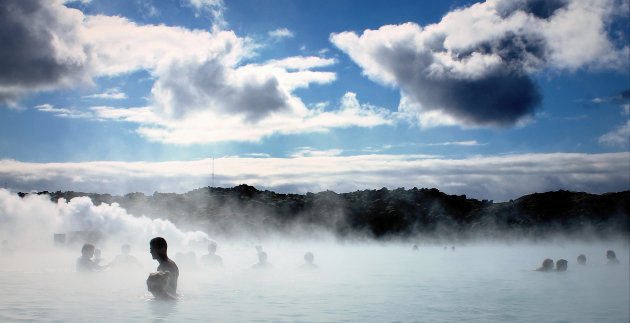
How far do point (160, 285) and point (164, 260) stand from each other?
613 mm

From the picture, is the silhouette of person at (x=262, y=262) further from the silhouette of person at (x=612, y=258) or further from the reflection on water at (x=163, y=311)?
the silhouette of person at (x=612, y=258)

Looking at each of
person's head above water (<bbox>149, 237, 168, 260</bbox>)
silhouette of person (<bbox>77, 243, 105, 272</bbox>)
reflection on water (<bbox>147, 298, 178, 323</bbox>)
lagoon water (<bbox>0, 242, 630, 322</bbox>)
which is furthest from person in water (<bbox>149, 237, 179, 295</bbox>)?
silhouette of person (<bbox>77, 243, 105, 272</bbox>)

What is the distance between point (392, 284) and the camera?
30.0 metres

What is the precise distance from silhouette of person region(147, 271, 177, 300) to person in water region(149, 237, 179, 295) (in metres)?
0.07

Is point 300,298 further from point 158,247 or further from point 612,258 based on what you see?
point 612,258

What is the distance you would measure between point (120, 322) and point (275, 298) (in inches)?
308

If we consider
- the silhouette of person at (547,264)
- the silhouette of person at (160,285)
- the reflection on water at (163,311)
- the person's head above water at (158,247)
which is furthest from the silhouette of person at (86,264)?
the silhouette of person at (547,264)

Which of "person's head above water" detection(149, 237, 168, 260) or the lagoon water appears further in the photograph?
the lagoon water

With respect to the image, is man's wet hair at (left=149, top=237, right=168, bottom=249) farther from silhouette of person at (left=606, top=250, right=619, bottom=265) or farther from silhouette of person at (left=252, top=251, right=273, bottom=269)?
silhouette of person at (left=606, top=250, right=619, bottom=265)

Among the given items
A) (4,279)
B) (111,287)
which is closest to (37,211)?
(4,279)

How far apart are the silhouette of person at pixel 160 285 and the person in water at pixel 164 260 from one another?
0.22ft

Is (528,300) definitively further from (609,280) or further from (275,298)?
(609,280)

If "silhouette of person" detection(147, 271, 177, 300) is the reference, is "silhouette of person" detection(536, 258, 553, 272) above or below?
below

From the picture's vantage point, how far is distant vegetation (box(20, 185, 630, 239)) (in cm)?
13712
